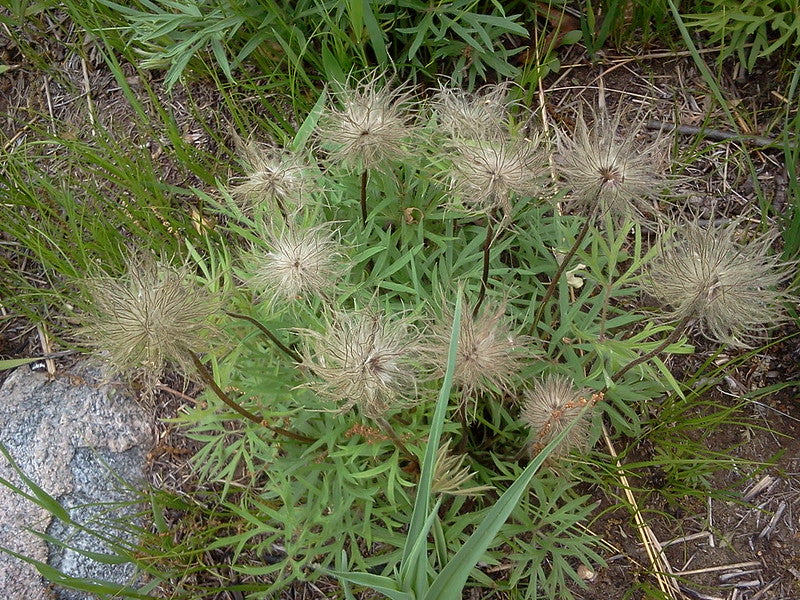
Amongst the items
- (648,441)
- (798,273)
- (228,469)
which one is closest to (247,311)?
(228,469)

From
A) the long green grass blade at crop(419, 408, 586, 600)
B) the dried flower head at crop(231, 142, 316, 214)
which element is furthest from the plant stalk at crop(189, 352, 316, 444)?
the long green grass blade at crop(419, 408, 586, 600)

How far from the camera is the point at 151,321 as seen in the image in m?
1.47

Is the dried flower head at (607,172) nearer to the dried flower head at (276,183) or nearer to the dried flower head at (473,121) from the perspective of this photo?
the dried flower head at (473,121)

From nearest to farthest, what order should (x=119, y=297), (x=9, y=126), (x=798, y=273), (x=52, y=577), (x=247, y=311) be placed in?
(x=119, y=297)
(x=52, y=577)
(x=247, y=311)
(x=798, y=273)
(x=9, y=126)

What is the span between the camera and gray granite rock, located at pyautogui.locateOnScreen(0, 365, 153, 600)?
2484 millimetres

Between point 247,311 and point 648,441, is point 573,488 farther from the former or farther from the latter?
point 247,311

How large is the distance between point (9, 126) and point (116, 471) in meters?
1.78

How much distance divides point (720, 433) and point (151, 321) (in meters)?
1.99

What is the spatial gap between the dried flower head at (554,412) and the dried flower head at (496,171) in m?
0.51

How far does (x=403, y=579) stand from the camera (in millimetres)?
1414

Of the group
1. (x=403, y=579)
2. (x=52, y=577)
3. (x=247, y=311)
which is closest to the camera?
(x=403, y=579)

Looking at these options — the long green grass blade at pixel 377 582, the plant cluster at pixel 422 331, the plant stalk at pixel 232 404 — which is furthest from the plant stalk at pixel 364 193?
the long green grass blade at pixel 377 582

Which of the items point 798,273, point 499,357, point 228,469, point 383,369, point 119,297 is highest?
point 119,297

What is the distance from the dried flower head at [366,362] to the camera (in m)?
1.43
